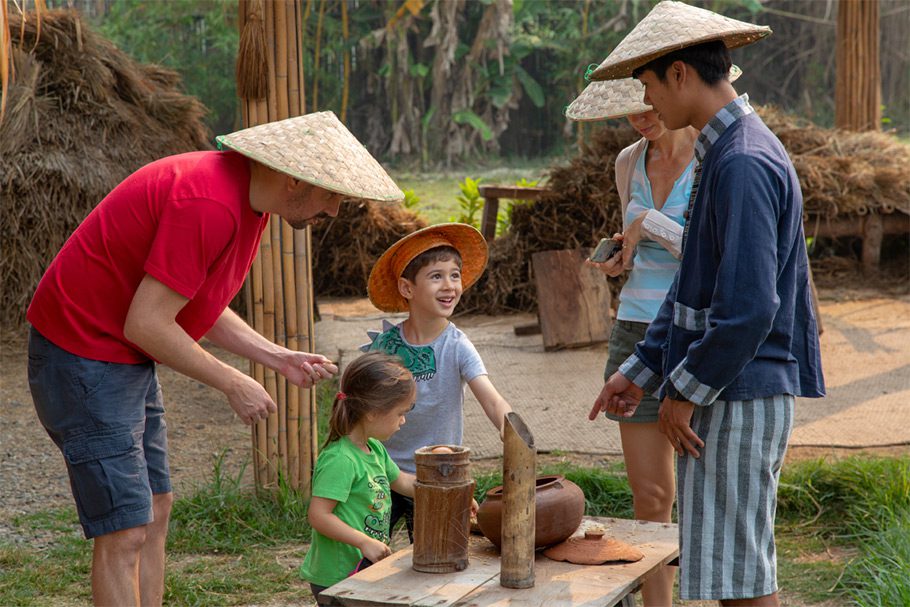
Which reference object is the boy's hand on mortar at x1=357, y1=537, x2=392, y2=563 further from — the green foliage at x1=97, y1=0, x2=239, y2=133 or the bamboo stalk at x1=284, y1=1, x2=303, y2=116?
the green foliage at x1=97, y1=0, x2=239, y2=133

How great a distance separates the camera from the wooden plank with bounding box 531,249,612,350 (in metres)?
7.10

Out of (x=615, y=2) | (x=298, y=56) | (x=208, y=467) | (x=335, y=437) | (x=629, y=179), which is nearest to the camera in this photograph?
(x=335, y=437)

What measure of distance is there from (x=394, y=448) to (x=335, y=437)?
1.26ft

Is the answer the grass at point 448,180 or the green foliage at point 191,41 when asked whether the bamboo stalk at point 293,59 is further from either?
the green foliage at point 191,41

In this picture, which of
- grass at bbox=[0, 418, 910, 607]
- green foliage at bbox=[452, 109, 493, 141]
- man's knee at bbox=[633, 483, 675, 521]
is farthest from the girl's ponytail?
green foliage at bbox=[452, 109, 493, 141]

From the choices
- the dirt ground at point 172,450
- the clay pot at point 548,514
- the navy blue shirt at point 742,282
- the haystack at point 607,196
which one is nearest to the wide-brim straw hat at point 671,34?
the navy blue shirt at point 742,282

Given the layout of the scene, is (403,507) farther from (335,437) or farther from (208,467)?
(208,467)

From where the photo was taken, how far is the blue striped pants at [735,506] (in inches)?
89.8

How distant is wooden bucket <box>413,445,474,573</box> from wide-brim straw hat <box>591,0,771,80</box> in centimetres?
96

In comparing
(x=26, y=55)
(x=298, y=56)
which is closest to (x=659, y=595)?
(x=298, y=56)

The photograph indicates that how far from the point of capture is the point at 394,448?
3.19 metres

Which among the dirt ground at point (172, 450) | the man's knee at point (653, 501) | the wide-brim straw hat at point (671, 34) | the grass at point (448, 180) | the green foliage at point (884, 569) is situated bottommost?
the dirt ground at point (172, 450)

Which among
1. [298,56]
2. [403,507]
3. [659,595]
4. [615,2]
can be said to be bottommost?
[659,595]

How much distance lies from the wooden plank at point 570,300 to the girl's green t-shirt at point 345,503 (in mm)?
4396
